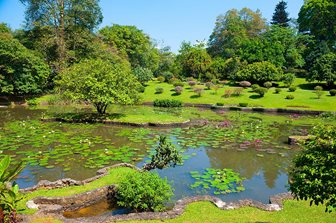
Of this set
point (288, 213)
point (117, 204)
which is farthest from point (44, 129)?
point (288, 213)

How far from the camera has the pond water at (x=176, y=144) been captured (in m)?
13.8

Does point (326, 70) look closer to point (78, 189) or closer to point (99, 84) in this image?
point (99, 84)

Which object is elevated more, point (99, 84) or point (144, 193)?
point (99, 84)

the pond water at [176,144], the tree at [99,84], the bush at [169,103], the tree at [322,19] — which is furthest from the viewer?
the tree at [322,19]

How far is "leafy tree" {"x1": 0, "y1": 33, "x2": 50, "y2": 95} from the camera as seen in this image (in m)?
36.7

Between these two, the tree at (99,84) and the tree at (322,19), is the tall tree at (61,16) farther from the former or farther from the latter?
the tree at (322,19)

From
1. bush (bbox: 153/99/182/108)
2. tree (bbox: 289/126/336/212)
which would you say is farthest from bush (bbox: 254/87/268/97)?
tree (bbox: 289/126/336/212)

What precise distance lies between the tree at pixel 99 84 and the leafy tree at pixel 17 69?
45.4 ft

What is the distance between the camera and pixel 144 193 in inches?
384

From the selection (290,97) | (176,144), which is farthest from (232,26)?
(176,144)

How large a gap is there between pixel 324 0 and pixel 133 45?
40.2 m

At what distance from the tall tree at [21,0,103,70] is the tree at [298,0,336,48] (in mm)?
45510

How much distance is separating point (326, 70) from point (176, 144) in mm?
34352

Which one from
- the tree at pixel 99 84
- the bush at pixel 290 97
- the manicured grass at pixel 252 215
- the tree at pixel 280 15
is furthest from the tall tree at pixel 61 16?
the tree at pixel 280 15
